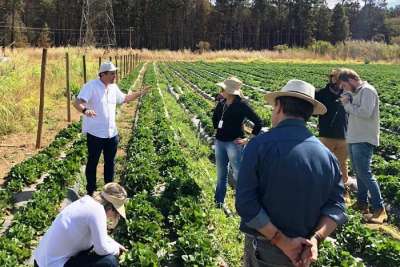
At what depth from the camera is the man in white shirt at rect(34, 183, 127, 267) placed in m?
4.09

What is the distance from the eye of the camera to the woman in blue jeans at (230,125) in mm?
6816

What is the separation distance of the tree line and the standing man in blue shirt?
79.1 m

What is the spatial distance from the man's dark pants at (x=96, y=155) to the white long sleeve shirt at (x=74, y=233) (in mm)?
3209

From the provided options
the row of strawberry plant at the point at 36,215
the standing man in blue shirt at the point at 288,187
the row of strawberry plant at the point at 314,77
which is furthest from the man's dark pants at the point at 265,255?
the row of strawberry plant at the point at 314,77

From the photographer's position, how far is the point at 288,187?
10.3 ft

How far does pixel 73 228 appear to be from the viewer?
4105 mm

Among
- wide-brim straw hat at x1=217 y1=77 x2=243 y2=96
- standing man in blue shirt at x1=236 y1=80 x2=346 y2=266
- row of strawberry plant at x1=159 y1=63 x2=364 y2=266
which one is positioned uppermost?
wide-brim straw hat at x1=217 y1=77 x2=243 y2=96

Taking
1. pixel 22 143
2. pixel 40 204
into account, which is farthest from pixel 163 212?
pixel 22 143

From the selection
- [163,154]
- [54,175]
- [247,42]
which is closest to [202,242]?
[54,175]

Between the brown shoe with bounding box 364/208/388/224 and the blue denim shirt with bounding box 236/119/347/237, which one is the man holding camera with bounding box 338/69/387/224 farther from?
the blue denim shirt with bounding box 236/119/347/237

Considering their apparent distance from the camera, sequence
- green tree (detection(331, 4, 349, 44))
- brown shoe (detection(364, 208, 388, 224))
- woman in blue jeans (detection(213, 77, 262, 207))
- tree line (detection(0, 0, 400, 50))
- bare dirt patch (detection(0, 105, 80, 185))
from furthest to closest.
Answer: green tree (detection(331, 4, 349, 44)), tree line (detection(0, 0, 400, 50)), bare dirt patch (detection(0, 105, 80, 185)), brown shoe (detection(364, 208, 388, 224)), woman in blue jeans (detection(213, 77, 262, 207))

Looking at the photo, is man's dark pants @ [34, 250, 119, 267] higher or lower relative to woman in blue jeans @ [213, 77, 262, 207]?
lower

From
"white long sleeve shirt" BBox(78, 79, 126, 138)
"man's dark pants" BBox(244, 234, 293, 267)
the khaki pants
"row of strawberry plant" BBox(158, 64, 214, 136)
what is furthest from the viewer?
"row of strawberry plant" BBox(158, 64, 214, 136)

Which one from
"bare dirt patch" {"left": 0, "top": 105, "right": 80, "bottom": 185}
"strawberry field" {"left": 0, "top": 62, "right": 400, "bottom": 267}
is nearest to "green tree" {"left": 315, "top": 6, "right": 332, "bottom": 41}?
"bare dirt patch" {"left": 0, "top": 105, "right": 80, "bottom": 185}
